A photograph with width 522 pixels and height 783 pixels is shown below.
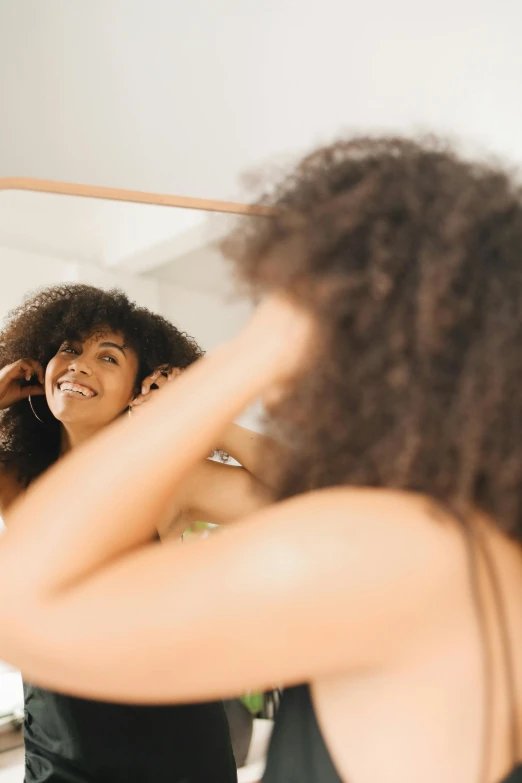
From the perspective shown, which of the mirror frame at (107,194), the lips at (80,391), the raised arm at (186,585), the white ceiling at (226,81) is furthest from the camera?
the white ceiling at (226,81)

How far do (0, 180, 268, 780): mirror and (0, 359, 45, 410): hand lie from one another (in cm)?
10

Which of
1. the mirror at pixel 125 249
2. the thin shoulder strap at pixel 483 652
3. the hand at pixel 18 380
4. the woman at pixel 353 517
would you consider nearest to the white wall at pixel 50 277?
the mirror at pixel 125 249

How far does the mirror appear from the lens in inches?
29.5

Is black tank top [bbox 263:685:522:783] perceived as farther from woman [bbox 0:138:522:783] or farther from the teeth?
the teeth

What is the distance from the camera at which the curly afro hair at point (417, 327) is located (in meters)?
0.41

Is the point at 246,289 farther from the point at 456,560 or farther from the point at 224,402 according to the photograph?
the point at 456,560

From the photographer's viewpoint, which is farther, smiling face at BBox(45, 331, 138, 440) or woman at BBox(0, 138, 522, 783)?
smiling face at BBox(45, 331, 138, 440)

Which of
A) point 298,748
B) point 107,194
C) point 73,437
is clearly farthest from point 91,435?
point 298,748

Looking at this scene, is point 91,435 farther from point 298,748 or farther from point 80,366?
point 298,748

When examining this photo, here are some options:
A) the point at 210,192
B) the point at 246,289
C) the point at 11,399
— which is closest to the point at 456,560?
the point at 246,289

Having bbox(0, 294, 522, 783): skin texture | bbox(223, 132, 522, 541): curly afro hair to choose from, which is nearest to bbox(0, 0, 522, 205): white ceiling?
bbox(223, 132, 522, 541): curly afro hair

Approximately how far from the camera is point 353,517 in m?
0.39

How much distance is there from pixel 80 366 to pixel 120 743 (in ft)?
1.46

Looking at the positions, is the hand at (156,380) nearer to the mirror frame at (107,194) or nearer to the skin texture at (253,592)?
the mirror frame at (107,194)
